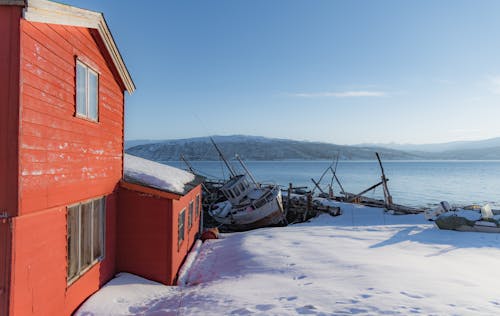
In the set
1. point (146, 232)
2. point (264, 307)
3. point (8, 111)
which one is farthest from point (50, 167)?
point (264, 307)

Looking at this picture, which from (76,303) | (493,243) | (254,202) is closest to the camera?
(76,303)

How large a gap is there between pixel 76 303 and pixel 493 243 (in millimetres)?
17169

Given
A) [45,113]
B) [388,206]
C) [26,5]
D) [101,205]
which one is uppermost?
[26,5]

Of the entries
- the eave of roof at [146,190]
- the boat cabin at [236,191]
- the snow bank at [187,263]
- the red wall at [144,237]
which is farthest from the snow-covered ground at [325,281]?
the boat cabin at [236,191]

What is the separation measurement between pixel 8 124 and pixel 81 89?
2.84m

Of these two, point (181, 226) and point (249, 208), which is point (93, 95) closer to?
point (181, 226)

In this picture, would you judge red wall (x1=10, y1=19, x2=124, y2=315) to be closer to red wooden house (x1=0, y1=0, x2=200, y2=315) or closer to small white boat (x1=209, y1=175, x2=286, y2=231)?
red wooden house (x1=0, y1=0, x2=200, y2=315)

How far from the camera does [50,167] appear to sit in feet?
20.9

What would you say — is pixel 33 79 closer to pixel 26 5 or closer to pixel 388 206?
pixel 26 5

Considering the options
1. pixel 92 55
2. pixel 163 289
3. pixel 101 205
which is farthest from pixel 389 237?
pixel 92 55

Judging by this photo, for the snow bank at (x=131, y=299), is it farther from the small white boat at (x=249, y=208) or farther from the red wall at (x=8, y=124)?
the small white boat at (x=249, y=208)

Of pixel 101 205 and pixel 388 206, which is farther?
pixel 388 206

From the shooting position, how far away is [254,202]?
25375mm

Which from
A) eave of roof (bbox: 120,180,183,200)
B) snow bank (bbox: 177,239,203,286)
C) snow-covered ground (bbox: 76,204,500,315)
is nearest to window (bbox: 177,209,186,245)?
snow bank (bbox: 177,239,203,286)
